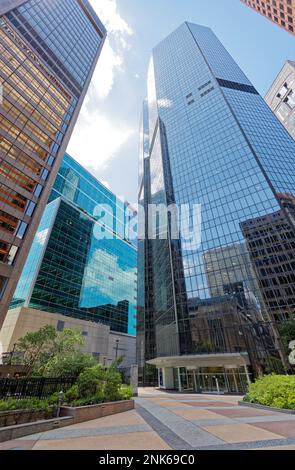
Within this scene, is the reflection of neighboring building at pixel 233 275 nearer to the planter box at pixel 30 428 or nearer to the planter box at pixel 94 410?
the planter box at pixel 94 410

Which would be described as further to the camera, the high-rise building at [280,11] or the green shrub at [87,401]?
the high-rise building at [280,11]

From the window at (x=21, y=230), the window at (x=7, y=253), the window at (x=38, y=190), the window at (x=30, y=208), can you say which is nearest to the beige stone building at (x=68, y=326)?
the window at (x=7, y=253)

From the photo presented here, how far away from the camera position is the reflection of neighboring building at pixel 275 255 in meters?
35.6

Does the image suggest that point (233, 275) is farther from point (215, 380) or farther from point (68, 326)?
point (68, 326)

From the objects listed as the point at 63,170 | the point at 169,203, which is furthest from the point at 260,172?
the point at 63,170

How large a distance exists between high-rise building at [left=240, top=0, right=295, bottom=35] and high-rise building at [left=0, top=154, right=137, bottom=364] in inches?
2236

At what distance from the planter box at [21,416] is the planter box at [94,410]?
86cm

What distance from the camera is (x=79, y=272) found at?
56906 millimetres

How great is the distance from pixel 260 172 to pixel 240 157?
23.0ft

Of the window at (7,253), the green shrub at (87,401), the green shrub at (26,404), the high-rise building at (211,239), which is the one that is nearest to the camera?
the green shrub at (26,404)

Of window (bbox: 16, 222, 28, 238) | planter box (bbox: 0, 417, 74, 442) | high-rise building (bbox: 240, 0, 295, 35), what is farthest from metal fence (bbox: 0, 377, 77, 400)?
high-rise building (bbox: 240, 0, 295, 35)

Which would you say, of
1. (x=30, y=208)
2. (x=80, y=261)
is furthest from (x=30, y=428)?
(x=80, y=261)

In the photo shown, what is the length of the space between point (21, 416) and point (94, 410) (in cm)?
454
